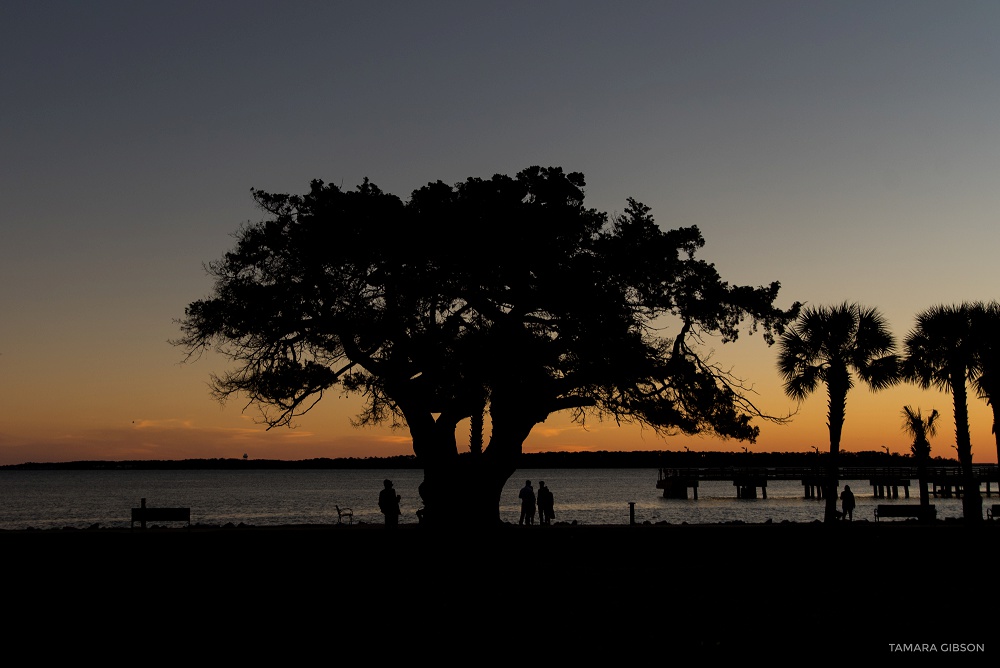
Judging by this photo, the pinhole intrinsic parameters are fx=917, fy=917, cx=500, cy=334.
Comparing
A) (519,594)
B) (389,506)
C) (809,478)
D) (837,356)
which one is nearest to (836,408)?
(837,356)

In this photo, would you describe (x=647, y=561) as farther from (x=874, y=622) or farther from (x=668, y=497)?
(x=668, y=497)

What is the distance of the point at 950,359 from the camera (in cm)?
3478

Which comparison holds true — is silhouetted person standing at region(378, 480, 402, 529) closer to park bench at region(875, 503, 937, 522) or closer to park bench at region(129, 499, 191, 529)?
park bench at region(129, 499, 191, 529)

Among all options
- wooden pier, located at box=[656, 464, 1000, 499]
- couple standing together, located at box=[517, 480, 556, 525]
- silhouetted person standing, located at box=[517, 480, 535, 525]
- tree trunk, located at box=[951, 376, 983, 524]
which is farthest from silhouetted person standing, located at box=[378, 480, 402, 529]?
wooden pier, located at box=[656, 464, 1000, 499]

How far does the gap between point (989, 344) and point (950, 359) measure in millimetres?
1444

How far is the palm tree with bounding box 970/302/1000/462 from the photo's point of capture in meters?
34.2

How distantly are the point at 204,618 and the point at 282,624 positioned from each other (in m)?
1.32

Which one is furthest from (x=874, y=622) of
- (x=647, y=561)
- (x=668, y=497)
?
(x=668, y=497)

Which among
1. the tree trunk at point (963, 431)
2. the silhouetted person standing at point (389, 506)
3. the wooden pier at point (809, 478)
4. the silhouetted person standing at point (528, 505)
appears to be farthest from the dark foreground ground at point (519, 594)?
the wooden pier at point (809, 478)

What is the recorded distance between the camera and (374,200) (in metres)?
26.8

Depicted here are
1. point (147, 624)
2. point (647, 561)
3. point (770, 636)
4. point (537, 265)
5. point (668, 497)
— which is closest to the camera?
point (770, 636)

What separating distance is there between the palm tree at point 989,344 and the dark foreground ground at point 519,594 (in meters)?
11.6

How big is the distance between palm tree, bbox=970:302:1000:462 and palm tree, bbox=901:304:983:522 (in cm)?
20

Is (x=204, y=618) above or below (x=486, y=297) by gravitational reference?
below
